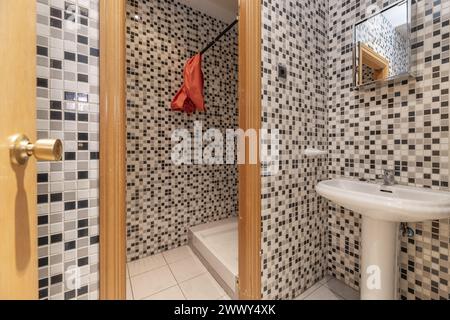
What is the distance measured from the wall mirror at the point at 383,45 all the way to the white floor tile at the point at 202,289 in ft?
5.61

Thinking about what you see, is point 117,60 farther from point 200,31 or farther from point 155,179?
point 200,31

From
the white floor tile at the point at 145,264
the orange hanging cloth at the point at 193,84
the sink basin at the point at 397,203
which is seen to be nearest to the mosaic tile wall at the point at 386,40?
the sink basin at the point at 397,203

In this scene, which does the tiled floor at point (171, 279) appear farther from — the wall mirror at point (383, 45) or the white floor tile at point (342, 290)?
the wall mirror at point (383, 45)

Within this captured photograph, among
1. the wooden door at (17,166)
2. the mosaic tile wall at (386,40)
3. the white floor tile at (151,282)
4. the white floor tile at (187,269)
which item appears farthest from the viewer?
the white floor tile at (187,269)

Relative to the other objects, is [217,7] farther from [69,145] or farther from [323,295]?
[323,295]

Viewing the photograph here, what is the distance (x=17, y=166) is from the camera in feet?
1.30

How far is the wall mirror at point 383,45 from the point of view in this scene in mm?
1174

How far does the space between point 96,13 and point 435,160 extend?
168cm

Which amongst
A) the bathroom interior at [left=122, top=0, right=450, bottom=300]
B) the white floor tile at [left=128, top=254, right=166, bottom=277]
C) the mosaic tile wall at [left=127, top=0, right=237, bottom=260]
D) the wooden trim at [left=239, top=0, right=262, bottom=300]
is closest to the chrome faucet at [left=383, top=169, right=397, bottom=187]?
the bathroom interior at [left=122, top=0, right=450, bottom=300]

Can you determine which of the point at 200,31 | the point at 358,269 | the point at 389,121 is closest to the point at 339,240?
the point at 358,269

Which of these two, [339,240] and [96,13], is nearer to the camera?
[96,13]

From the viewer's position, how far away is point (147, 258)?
1979 mm

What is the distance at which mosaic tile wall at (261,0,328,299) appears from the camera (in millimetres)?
1223

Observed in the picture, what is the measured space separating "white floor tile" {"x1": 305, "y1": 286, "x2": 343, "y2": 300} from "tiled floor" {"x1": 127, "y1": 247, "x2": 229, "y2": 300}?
577 millimetres
